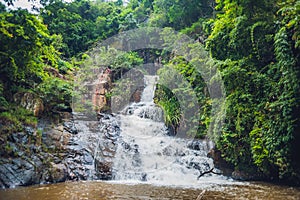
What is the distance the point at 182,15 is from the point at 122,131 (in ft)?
41.7

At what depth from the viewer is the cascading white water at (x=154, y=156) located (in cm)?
895

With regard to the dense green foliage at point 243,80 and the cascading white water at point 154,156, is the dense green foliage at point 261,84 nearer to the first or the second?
the dense green foliage at point 243,80

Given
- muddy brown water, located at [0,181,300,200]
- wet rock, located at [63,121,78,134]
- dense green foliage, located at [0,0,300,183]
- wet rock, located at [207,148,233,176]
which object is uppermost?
dense green foliage, located at [0,0,300,183]

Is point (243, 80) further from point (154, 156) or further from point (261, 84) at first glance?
point (154, 156)

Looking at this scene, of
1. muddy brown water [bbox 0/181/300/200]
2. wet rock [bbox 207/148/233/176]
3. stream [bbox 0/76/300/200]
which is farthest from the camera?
wet rock [bbox 207/148/233/176]

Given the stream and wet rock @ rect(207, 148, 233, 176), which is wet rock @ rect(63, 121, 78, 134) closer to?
the stream

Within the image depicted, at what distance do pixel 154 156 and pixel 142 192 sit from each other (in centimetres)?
413

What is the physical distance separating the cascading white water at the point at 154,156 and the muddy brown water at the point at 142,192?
1236 mm

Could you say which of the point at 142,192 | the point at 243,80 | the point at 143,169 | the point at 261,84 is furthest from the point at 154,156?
the point at 261,84

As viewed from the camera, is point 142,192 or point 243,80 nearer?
point 142,192

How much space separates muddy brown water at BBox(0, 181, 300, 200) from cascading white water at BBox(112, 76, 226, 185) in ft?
4.06

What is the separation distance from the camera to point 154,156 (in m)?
10.7

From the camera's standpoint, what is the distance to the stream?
6379 mm

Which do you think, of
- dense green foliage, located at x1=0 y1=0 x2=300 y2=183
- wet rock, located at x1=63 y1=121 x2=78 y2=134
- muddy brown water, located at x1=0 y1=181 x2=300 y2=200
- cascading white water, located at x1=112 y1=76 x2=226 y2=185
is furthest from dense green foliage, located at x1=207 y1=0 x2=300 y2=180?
wet rock, located at x1=63 y1=121 x2=78 y2=134
